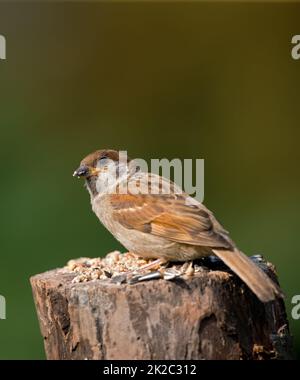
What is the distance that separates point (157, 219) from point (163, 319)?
2.25 ft

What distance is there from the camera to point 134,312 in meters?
3.42

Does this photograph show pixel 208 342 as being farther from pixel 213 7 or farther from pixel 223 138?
pixel 213 7

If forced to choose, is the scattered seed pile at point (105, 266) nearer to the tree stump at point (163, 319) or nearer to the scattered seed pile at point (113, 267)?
the scattered seed pile at point (113, 267)

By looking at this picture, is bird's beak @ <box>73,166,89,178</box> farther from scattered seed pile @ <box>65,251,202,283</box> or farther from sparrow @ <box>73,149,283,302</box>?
scattered seed pile @ <box>65,251,202,283</box>

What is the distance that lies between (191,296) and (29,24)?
6005 millimetres

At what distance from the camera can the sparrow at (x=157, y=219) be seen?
143 inches

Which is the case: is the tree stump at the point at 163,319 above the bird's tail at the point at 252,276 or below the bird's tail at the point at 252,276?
below

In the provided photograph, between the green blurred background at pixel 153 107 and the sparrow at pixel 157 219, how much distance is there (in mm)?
1926

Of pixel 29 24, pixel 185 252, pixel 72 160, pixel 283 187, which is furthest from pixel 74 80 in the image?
pixel 185 252

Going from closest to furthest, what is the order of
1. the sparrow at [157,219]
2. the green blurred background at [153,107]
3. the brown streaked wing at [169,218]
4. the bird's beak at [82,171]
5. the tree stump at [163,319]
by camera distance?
the tree stump at [163,319] → the sparrow at [157,219] → the brown streaked wing at [169,218] → the bird's beak at [82,171] → the green blurred background at [153,107]

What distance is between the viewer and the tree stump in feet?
11.2

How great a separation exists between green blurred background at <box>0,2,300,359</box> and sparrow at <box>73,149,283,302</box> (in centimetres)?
193

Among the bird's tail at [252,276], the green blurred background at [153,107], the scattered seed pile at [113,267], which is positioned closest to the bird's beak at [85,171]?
the scattered seed pile at [113,267]

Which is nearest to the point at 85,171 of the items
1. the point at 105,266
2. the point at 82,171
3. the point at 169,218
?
the point at 82,171
